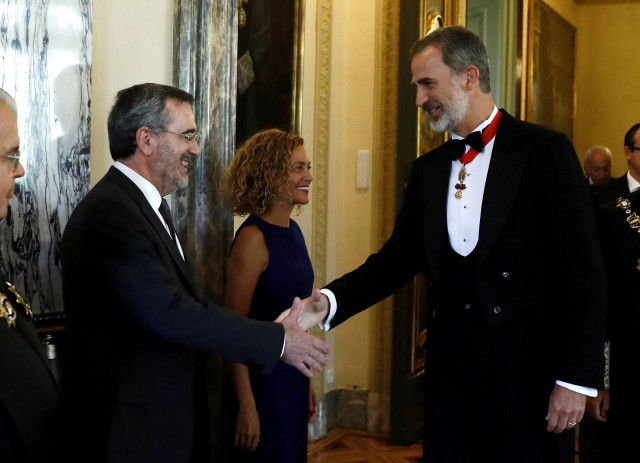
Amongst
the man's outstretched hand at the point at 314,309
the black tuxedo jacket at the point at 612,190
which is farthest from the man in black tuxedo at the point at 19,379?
the black tuxedo jacket at the point at 612,190

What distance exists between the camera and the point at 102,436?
2.13 meters

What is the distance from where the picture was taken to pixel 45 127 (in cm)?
263

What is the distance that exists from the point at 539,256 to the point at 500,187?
10.2 inches

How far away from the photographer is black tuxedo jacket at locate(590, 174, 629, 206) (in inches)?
213

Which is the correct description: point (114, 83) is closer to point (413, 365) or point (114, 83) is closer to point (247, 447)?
point (247, 447)

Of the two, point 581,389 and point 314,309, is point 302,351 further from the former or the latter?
point 581,389

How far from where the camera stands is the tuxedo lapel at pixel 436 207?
8.57 ft

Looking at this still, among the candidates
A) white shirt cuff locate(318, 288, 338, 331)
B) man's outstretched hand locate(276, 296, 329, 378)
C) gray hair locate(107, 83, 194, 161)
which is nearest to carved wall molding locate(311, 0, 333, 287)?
white shirt cuff locate(318, 288, 338, 331)

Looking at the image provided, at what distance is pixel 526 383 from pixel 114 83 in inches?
74.6

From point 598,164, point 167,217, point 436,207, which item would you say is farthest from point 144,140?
point 598,164

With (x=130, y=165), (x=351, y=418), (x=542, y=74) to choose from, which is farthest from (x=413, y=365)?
(x=542, y=74)

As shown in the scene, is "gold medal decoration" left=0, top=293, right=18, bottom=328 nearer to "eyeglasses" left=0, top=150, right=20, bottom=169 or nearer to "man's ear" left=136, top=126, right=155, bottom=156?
"eyeglasses" left=0, top=150, right=20, bottom=169

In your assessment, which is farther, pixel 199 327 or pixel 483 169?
pixel 483 169

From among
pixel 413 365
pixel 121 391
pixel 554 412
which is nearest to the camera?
pixel 121 391
